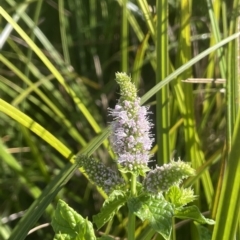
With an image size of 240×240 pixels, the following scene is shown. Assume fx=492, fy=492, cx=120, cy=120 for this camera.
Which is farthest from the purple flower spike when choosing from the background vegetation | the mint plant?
the background vegetation

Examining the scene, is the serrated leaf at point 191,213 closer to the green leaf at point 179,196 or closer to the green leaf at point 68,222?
the green leaf at point 179,196

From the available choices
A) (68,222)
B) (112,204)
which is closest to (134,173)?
(112,204)

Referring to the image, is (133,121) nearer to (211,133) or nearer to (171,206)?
(171,206)

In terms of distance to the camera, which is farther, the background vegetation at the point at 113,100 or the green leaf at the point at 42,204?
the background vegetation at the point at 113,100

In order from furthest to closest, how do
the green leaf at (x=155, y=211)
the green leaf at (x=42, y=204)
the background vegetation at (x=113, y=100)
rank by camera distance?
the background vegetation at (x=113, y=100)
the green leaf at (x=42, y=204)
the green leaf at (x=155, y=211)

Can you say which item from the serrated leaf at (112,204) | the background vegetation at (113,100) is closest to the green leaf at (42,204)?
the background vegetation at (113,100)

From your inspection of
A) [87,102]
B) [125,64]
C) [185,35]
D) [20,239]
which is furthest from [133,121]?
[87,102]
